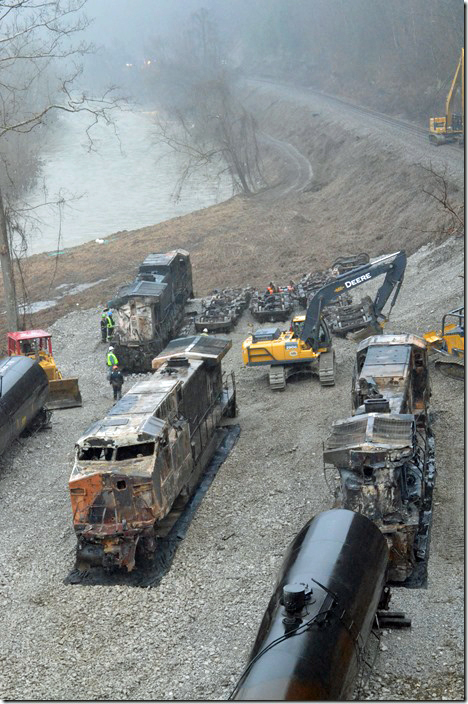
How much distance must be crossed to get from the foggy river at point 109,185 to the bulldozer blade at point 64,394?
2828cm

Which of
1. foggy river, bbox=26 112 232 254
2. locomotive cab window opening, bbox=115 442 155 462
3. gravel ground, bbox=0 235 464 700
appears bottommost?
gravel ground, bbox=0 235 464 700

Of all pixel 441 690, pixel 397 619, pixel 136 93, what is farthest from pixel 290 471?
pixel 136 93

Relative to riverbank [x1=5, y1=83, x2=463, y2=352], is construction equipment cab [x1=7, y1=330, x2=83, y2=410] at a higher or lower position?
lower

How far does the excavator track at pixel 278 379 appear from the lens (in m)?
26.2

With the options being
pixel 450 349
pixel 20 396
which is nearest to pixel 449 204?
pixel 450 349

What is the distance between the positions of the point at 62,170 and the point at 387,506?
83.5 m

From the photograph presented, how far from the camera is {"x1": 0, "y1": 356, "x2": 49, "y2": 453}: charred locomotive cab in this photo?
72.2ft

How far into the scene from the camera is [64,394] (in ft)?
88.8

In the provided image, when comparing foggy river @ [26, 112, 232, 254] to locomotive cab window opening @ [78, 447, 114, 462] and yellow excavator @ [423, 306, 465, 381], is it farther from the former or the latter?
locomotive cab window opening @ [78, 447, 114, 462]

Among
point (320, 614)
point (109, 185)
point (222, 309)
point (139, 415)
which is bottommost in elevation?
point (320, 614)

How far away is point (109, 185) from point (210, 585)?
74137 mm

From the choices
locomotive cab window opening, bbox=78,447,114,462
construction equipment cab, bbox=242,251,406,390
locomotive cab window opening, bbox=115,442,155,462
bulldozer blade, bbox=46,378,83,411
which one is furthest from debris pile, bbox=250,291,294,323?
locomotive cab window opening, bbox=78,447,114,462

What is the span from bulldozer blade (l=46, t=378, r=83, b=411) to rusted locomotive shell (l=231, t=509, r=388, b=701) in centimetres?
1521

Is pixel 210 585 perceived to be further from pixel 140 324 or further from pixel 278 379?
pixel 140 324
